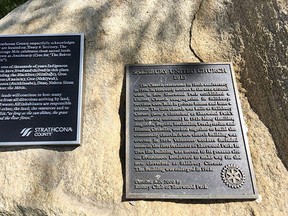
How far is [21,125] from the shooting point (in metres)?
2.35

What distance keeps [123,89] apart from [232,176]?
117 centimetres

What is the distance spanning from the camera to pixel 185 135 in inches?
93.1

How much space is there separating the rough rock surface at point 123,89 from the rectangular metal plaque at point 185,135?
3.6 inches

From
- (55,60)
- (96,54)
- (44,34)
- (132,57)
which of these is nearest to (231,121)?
(132,57)

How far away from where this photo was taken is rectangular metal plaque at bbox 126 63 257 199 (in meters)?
2.17

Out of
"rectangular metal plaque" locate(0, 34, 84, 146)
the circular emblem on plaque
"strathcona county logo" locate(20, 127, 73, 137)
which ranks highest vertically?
"rectangular metal plaque" locate(0, 34, 84, 146)

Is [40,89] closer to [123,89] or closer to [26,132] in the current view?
[26,132]

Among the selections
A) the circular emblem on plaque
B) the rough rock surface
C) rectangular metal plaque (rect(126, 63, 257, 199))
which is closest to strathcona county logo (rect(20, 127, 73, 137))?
the rough rock surface

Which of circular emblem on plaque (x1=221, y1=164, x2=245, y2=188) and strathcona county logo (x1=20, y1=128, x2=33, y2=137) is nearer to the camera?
circular emblem on plaque (x1=221, y1=164, x2=245, y2=188)

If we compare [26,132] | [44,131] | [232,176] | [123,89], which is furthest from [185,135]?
[26,132]

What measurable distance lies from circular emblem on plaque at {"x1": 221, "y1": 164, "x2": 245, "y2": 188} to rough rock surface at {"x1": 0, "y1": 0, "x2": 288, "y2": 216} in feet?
0.43

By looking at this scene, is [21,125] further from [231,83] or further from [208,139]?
[231,83]

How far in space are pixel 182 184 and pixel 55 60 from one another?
1532 mm

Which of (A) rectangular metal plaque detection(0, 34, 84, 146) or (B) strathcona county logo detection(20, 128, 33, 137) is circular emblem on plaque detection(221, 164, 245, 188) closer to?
(A) rectangular metal plaque detection(0, 34, 84, 146)
